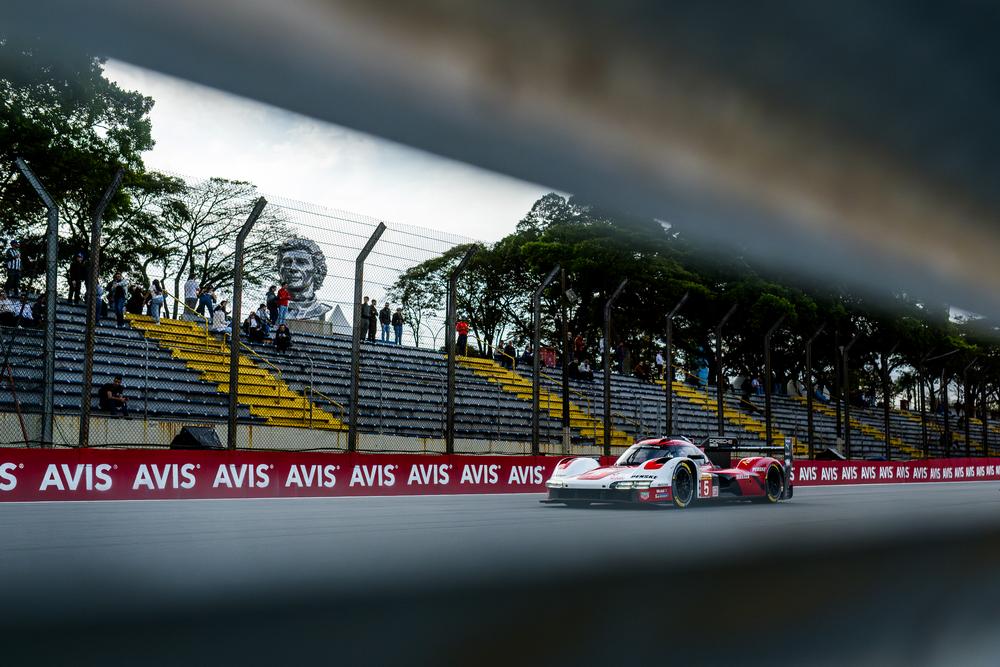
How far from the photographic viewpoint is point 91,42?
2928 mm

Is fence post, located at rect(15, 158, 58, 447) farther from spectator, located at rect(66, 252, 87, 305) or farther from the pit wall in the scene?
spectator, located at rect(66, 252, 87, 305)

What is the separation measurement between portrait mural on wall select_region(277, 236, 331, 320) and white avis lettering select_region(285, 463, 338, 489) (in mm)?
2915

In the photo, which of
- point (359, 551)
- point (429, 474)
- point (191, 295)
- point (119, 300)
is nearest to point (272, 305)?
point (191, 295)

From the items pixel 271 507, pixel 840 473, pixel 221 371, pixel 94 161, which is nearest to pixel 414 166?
pixel 271 507

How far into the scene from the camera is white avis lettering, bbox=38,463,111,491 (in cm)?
1213

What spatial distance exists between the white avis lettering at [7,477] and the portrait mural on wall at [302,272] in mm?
5182

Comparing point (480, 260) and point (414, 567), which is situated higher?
point (480, 260)

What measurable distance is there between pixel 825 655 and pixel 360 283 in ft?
40.1

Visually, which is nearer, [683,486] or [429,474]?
[683,486]

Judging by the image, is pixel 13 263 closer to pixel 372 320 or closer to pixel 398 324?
pixel 372 320

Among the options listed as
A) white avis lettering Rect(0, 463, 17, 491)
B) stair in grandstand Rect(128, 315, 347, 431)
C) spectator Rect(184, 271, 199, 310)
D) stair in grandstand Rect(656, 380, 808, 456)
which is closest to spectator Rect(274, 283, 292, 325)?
stair in grandstand Rect(128, 315, 347, 431)

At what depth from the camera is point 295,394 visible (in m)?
18.3

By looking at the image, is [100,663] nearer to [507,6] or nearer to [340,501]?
[507,6]

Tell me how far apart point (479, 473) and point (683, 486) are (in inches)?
216
